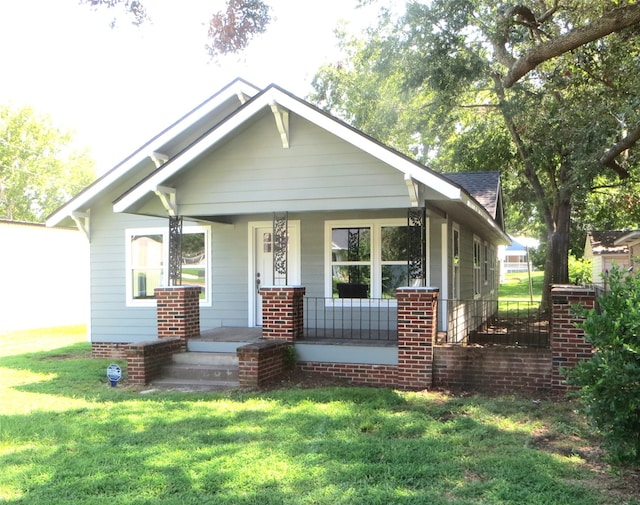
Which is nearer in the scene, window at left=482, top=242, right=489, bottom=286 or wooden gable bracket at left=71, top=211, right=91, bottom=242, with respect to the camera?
wooden gable bracket at left=71, top=211, right=91, bottom=242

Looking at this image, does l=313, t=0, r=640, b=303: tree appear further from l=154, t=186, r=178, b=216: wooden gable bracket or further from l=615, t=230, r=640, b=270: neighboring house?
l=154, t=186, r=178, b=216: wooden gable bracket

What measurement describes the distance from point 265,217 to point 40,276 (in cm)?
1181

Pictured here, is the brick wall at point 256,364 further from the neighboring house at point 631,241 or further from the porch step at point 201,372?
the neighboring house at point 631,241

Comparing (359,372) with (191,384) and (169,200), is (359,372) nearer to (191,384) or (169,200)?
(191,384)

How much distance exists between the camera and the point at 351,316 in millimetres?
10102


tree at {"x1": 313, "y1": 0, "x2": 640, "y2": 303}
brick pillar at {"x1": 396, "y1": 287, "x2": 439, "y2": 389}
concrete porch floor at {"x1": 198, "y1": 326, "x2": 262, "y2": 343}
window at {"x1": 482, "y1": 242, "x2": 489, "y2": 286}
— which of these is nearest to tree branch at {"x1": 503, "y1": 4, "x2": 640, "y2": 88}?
tree at {"x1": 313, "y1": 0, "x2": 640, "y2": 303}

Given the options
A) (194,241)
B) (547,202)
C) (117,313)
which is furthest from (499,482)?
(547,202)

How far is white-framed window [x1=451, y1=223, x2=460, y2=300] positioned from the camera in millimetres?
10711

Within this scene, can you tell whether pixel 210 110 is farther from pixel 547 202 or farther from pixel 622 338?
pixel 547 202

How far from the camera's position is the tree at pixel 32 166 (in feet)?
125

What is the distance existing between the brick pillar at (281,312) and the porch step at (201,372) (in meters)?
0.75

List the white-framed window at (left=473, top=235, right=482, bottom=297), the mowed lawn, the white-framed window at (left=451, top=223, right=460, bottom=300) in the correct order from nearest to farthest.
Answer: the mowed lawn < the white-framed window at (left=451, top=223, right=460, bottom=300) < the white-framed window at (left=473, top=235, right=482, bottom=297)

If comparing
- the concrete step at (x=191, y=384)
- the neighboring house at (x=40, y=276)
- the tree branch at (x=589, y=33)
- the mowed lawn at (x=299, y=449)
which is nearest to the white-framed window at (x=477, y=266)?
the tree branch at (x=589, y=33)

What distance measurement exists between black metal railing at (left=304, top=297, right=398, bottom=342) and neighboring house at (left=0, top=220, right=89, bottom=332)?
1093cm
